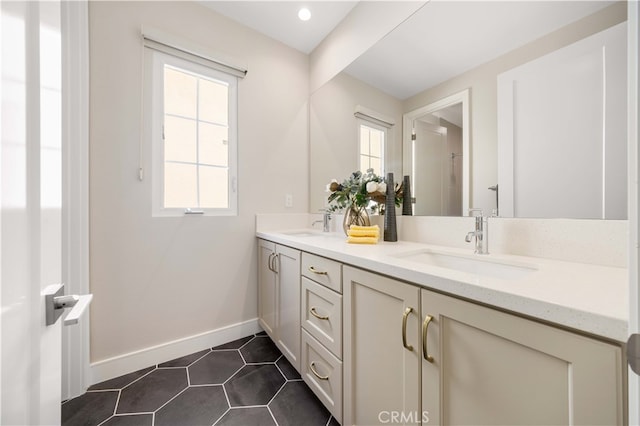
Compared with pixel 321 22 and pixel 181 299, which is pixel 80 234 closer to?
pixel 181 299

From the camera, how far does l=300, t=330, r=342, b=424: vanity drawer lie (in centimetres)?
108

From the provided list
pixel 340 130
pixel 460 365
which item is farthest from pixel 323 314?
pixel 340 130

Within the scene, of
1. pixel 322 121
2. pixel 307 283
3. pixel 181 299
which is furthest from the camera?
pixel 322 121

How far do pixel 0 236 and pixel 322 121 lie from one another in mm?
2088

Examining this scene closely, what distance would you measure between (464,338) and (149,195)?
1812 millimetres

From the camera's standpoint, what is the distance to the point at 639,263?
0.99 feet

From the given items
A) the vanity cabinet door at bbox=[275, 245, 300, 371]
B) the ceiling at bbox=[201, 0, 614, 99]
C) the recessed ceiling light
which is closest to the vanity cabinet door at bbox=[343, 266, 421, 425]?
the vanity cabinet door at bbox=[275, 245, 300, 371]

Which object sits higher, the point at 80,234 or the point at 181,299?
the point at 80,234

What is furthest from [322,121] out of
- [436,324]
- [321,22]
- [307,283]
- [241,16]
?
[436,324]

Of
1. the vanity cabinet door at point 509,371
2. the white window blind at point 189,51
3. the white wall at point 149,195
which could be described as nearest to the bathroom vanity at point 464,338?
the vanity cabinet door at point 509,371

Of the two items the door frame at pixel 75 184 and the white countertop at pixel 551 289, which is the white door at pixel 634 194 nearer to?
the white countertop at pixel 551 289

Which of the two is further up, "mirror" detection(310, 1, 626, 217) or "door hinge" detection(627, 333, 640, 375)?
"mirror" detection(310, 1, 626, 217)

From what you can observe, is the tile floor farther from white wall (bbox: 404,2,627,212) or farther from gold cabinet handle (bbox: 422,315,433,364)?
white wall (bbox: 404,2,627,212)
